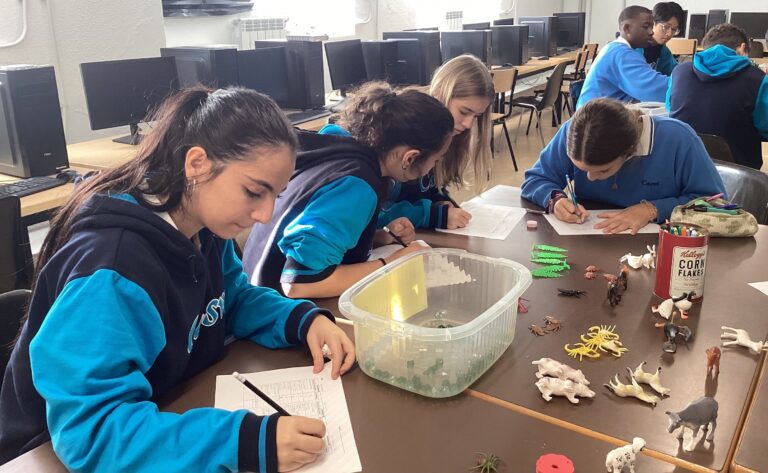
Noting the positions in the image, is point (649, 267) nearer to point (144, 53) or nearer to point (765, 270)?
point (765, 270)

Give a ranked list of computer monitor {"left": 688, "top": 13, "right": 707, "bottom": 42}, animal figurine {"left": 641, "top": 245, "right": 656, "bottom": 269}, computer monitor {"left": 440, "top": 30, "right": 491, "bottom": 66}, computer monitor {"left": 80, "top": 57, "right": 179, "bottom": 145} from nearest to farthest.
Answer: animal figurine {"left": 641, "top": 245, "right": 656, "bottom": 269} → computer monitor {"left": 80, "top": 57, "right": 179, "bottom": 145} → computer monitor {"left": 440, "top": 30, "right": 491, "bottom": 66} → computer monitor {"left": 688, "top": 13, "right": 707, "bottom": 42}

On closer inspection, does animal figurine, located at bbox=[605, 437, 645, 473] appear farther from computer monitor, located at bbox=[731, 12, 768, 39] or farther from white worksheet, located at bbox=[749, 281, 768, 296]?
computer monitor, located at bbox=[731, 12, 768, 39]

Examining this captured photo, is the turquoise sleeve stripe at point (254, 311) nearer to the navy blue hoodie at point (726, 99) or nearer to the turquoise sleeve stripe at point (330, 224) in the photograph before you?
the turquoise sleeve stripe at point (330, 224)

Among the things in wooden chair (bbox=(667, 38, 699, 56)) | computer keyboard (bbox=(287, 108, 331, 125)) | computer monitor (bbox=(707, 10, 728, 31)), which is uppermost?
computer monitor (bbox=(707, 10, 728, 31))

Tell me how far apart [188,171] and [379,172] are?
0.69m

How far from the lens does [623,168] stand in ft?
6.91

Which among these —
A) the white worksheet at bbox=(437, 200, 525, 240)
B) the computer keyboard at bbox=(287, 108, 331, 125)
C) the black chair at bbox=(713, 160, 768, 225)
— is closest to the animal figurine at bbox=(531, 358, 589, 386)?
the white worksheet at bbox=(437, 200, 525, 240)

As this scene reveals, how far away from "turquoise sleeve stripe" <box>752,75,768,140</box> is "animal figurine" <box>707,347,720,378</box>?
2.68m

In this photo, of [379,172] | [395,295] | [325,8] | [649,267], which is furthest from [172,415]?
[325,8]

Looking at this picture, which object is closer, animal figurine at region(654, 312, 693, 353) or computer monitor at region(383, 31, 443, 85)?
animal figurine at region(654, 312, 693, 353)

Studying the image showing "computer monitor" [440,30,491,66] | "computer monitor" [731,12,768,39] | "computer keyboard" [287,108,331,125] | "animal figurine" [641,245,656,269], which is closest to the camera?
"animal figurine" [641,245,656,269]

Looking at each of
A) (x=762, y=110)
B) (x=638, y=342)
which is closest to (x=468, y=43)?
(x=762, y=110)

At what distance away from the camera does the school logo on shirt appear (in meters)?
1.12

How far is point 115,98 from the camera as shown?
3271 millimetres
